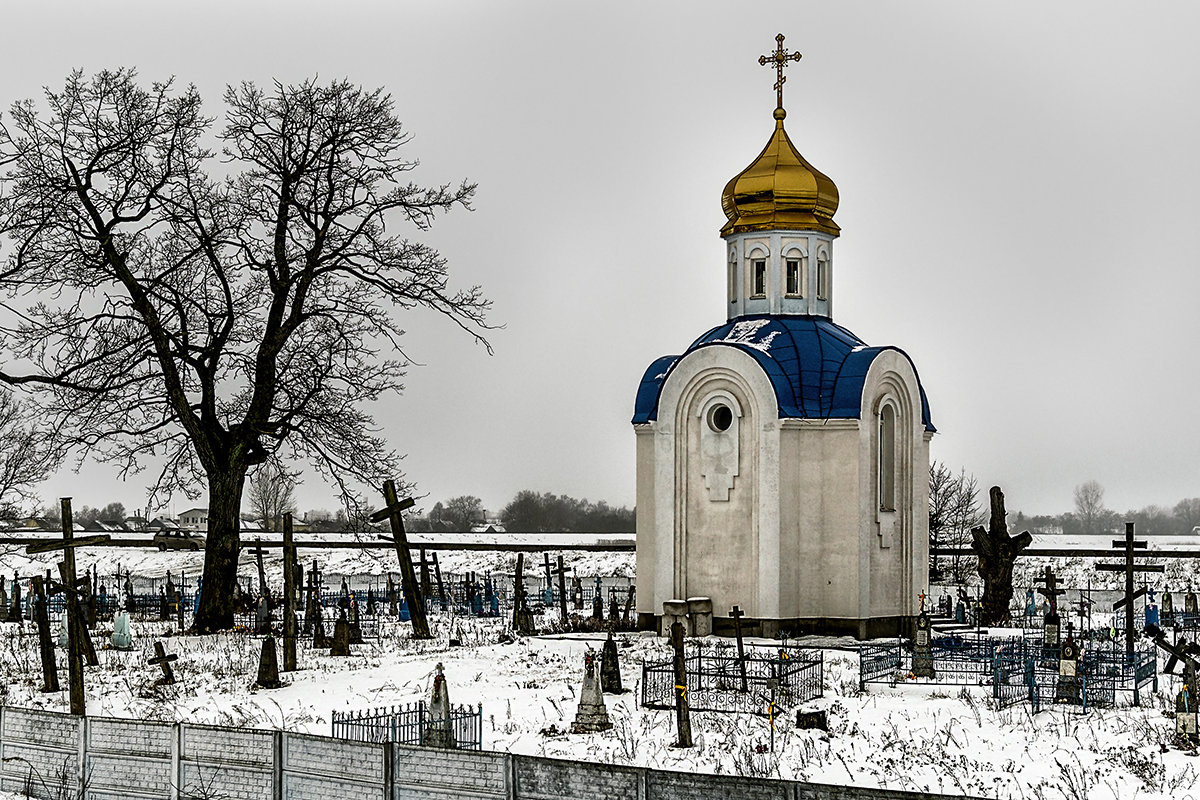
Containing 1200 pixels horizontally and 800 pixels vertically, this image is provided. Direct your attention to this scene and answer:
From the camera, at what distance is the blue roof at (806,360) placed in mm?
25859

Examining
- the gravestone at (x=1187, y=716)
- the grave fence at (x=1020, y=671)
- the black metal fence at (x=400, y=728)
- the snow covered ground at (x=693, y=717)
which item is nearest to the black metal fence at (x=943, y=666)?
the grave fence at (x=1020, y=671)

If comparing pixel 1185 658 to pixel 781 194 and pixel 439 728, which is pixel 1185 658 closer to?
pixel 439 728

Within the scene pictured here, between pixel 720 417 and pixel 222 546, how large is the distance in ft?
31.0

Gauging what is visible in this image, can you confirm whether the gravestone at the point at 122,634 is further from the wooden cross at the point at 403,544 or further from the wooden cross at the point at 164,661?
the wooden cross at the point at 403,544

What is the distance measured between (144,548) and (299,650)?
37970 millimetres

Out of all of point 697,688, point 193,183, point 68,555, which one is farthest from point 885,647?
point 193,183

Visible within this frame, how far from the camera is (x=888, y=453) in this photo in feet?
89.7

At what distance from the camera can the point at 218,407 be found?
27781mm

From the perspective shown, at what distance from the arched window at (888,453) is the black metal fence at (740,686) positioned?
8.68 meters

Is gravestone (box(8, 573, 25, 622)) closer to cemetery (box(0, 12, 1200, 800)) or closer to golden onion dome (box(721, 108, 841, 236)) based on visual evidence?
cemetery (box(0, 12, 1200, 800))

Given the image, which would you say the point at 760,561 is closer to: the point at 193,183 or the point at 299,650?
the point at 299,650

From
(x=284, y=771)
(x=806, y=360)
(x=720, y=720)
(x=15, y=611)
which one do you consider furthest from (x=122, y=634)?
(x=284, y=771)

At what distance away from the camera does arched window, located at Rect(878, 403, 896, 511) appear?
27078 millimetres

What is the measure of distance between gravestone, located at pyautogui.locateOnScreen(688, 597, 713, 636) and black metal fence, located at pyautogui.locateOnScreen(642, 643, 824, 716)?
643cm
